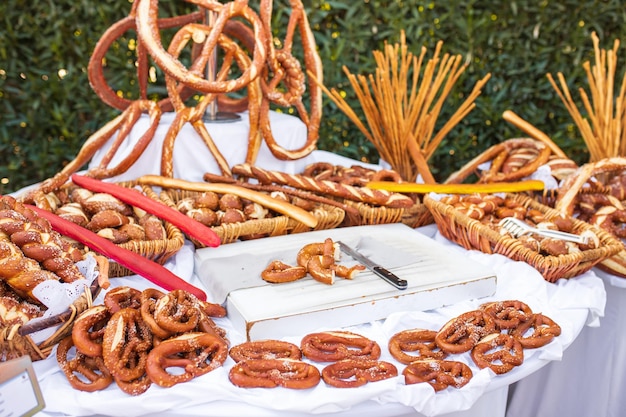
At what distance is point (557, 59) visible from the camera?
338cm

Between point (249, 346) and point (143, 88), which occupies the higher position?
point (143, 88)

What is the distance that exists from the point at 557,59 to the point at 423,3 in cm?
85

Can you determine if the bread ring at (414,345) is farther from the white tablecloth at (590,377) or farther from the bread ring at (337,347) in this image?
the white tablecloth at (590,377)

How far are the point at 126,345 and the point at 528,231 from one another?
122 centimetres

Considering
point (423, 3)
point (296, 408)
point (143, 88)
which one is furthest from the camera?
point (423, 3)

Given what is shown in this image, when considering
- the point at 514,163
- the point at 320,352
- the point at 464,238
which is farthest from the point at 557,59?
the point at 320,352

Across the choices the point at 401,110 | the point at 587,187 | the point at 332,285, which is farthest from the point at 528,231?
the point at 401,110

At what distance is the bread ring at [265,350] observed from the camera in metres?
1.19

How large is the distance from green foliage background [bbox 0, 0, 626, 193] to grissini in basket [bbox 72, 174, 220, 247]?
153cm

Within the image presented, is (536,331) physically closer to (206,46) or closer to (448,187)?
(448,187)

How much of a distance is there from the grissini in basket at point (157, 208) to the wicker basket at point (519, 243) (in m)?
0.77

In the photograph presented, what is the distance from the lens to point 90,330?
1.18 m

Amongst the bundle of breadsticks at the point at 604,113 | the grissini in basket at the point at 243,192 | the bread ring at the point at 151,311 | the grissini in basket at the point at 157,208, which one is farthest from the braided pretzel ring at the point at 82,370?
the bundle of breadsticks at the point at 604,113

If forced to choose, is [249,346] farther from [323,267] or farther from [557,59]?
[557,59]
